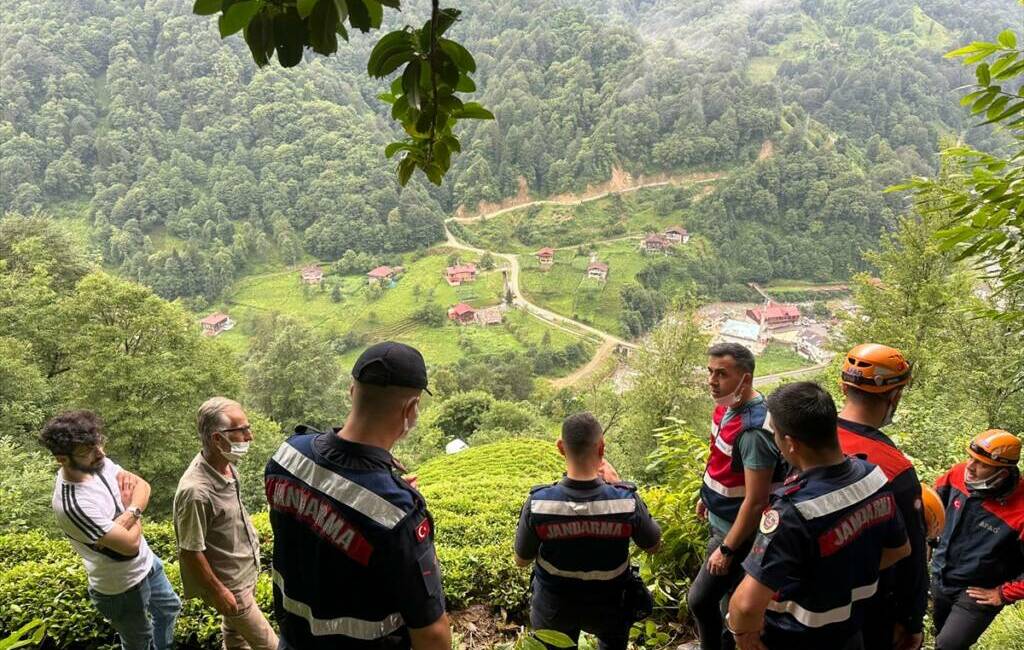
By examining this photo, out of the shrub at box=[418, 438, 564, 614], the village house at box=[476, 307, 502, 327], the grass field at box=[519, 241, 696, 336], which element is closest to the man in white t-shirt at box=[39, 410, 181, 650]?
the shrub at box=[418, 438, 564, 614]

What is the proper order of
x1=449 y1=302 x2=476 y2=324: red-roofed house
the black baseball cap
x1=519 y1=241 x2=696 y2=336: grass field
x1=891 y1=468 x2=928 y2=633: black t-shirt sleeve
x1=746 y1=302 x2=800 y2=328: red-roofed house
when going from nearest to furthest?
the black baseball cap → x1=891 y1=468 x2=928 y2=633: black t-shirt sleeve → x1=746 y1=302 x2=800 y2=328: red-roofed house → x1=449 y1=302 x2=476 y2=324: red-roofed house → x1=519 y1=241 x2=696 y2=336: grass field

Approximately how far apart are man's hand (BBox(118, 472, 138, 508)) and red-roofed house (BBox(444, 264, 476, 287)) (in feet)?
169

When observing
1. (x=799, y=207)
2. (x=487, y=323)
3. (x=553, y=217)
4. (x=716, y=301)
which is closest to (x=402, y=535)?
(x=487, y=323)

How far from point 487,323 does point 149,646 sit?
45033mm

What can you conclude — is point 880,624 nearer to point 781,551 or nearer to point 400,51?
point 781,551

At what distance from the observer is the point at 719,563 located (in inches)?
87.5

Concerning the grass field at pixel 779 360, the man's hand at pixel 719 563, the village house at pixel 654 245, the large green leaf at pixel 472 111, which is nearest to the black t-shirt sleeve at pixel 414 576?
the large green leaf at pixel 472 111

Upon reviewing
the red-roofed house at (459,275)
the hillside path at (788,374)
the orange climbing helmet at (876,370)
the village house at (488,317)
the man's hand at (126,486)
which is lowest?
the hillside path at (788,374)

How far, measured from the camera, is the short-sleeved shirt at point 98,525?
7.89 feet

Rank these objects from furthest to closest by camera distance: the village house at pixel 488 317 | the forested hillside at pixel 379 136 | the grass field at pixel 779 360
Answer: the forested hillside at pixel 379 136, the village house at pixel 488 317, the grass field at pixel 779 360

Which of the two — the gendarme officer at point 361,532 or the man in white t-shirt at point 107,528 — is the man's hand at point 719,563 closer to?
the gendarme officer at point 361,532

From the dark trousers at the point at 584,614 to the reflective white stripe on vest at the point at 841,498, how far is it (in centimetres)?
98

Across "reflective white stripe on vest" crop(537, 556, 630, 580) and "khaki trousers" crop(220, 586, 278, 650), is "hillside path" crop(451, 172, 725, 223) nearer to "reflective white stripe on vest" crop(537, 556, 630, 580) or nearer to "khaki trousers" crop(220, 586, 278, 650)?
"khaki trousers" crop(220, 586, 278, 650)

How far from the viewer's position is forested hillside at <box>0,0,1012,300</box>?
59844 millimetres
